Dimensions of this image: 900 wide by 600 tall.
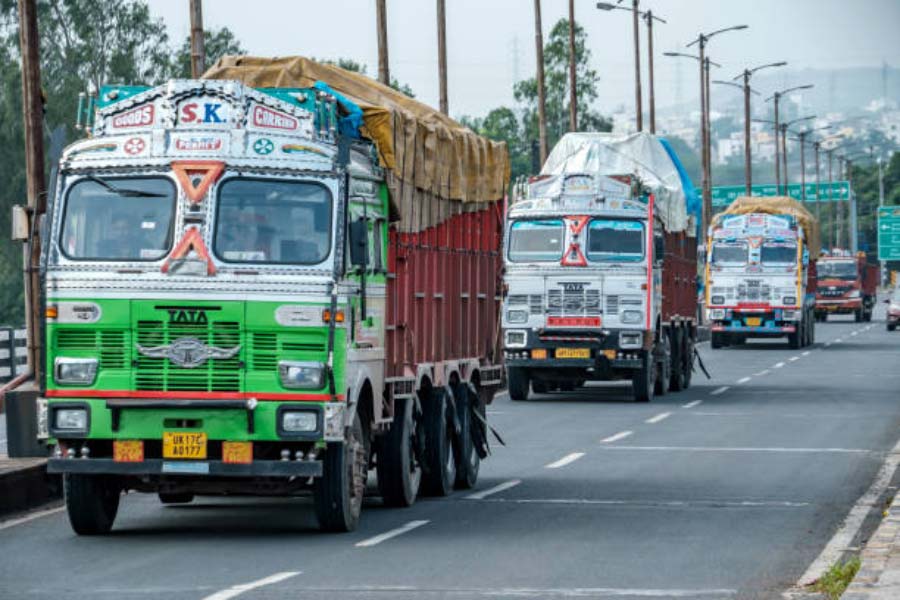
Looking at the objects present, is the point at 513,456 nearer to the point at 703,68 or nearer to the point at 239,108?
the point at 239,108

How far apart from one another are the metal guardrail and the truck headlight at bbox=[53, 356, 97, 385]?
25663 mm

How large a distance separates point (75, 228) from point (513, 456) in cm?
903

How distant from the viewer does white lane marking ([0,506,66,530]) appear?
15930 millimetres

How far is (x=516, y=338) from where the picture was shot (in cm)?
3291

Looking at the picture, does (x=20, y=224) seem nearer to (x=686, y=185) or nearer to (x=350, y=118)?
(x=350, y=118)

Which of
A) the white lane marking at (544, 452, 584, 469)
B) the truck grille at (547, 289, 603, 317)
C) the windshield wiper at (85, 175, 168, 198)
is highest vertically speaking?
the windshield wiper at (85, 175, 168, 198)

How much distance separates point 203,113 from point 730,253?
41098 millimetres

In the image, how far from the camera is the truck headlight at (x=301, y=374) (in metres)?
14.0

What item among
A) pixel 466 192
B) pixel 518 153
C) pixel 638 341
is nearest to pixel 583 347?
pixel 638 341

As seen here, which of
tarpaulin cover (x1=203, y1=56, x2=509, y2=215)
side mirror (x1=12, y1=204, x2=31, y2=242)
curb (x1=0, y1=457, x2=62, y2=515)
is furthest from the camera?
side mirror (x1=12, y1=204, x2=31, y2=242)

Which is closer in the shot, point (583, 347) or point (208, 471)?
point (208, 471)

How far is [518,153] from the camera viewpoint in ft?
453

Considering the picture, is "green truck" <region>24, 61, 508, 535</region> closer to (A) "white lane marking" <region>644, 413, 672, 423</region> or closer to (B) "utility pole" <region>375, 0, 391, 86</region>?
(A) "white lane marking" <region>644, 413, 672, 423</region>

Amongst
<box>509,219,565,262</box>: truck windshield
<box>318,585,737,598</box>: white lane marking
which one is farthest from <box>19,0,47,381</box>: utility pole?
<box>318,585,737,598</box>: white lane marking
